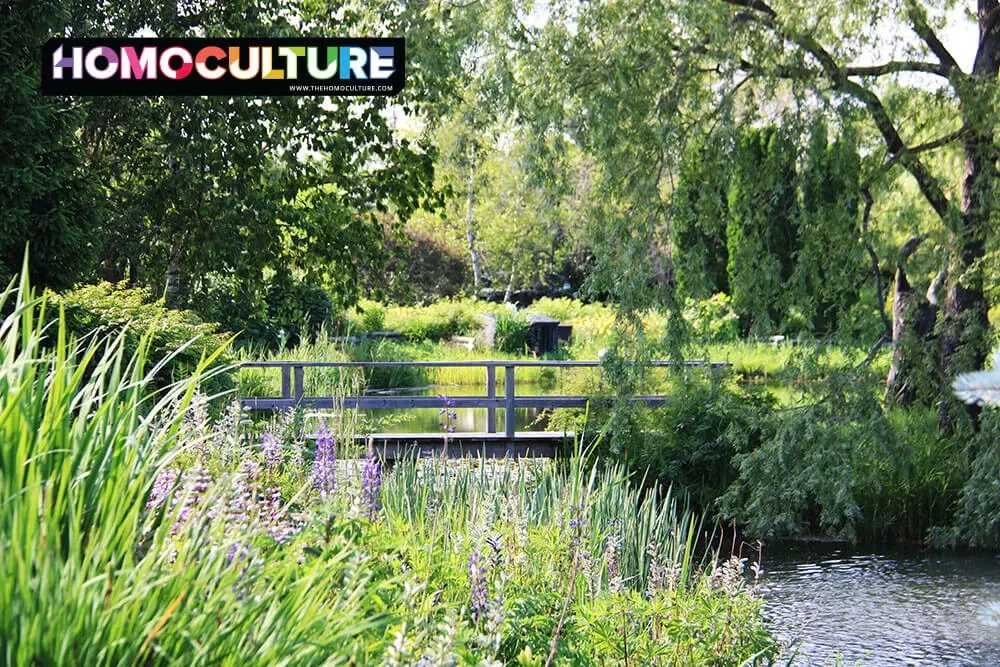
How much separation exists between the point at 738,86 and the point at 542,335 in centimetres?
1212

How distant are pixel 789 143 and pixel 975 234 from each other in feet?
4.55

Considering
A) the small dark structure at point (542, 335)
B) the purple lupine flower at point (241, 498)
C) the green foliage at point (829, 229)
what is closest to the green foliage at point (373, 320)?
the small dark structure at point (542, 335)

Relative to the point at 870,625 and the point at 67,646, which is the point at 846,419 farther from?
the point at 67,646

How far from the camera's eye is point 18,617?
154 cm

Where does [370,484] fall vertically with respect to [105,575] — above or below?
below

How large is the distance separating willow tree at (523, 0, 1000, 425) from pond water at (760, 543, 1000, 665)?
1.28 metres

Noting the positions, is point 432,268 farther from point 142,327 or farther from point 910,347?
point 142,327

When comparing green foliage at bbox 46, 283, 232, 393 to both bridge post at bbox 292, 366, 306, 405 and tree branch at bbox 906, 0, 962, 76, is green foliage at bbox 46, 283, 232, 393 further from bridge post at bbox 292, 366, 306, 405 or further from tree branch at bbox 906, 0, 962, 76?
tree branch at bbox 906, 0, 962, 76

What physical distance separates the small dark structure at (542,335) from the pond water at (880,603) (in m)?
10.8

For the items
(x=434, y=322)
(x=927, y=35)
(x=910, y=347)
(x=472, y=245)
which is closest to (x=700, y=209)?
(x=910, y=347)

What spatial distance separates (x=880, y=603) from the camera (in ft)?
21.2

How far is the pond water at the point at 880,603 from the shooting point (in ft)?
18.4

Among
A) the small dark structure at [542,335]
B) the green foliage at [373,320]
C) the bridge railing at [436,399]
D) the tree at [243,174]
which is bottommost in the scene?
the bridge railing at [436,399]

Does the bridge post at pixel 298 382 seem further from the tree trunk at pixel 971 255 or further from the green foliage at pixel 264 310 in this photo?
the tree trunk at pixel 971 255
